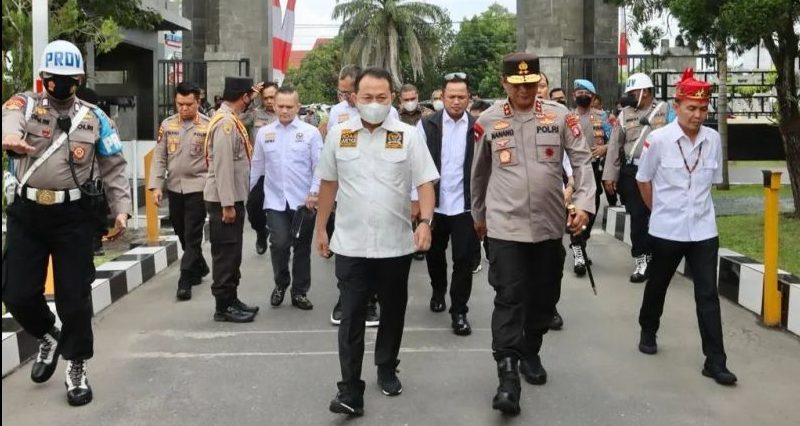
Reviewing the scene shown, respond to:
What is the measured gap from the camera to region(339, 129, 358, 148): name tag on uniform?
15.5 feet

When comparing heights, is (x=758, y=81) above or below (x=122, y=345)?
above

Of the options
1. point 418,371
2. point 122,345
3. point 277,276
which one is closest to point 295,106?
point 277,276

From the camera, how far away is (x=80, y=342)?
191 inches

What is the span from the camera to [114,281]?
786 centimetres

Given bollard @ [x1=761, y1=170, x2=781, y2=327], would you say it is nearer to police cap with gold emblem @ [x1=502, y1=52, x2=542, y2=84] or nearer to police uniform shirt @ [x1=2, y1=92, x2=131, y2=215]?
police cap with gold emblem @ [x1=502, y1=52, x2=542, y2=84]

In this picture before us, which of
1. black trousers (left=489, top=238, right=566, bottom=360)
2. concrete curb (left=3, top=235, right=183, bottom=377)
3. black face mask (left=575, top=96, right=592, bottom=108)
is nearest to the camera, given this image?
black trousers (left=489, top=238, right=566, bottom=360)

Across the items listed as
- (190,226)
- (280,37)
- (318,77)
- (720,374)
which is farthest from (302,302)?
(318,77)

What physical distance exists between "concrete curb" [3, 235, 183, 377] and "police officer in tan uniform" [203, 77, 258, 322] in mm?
1111

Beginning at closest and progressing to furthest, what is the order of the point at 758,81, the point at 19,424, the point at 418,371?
the point at 19,424 < the point at 418,371 < the point at 758,81

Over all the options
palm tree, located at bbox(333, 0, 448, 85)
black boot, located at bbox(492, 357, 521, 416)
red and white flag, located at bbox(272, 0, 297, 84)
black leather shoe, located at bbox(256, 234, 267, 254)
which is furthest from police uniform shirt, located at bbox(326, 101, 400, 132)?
palm tree, located at bbox(333, 0, 448, 85)

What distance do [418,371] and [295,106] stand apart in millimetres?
2790

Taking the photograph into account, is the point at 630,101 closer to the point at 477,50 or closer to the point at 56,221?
the point at 56,221

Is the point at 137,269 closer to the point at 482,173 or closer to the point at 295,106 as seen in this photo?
the point at 295,106

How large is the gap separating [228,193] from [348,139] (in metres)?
2.27
